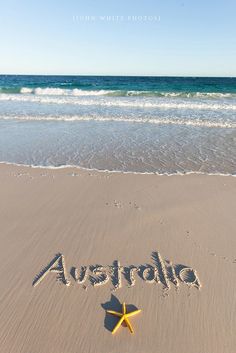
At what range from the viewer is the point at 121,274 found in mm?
4172

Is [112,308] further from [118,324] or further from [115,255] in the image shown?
[115,255]

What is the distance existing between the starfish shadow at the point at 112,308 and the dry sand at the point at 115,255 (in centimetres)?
1

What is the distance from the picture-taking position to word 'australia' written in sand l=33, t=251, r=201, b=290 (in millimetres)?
4020

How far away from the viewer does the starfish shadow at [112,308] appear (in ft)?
11.2

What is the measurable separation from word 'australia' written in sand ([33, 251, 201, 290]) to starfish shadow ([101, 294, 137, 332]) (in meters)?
0.21

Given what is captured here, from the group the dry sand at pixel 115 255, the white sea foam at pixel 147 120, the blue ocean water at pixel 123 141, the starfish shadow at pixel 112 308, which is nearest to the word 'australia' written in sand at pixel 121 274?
the dry sand at pixel 115 255

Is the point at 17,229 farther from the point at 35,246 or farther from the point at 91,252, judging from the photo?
the point at 91,252

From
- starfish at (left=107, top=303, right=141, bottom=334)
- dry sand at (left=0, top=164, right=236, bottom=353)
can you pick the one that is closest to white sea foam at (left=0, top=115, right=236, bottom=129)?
dry sand at (left=0, top=164, right=236, bottom=353)

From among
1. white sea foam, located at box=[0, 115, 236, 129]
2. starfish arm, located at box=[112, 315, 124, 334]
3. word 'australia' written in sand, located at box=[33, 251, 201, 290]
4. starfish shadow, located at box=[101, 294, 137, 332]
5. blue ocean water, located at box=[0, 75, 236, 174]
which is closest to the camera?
starfish arm, located at box=[112, 315, 124, 334]

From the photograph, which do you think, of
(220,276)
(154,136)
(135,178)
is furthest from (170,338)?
(154,136)

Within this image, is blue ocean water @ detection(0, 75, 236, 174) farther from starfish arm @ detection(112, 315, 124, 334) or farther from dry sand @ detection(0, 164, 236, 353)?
starfish arm @ detection(112, 315, 124, 334)

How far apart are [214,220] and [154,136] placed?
6.05 metres

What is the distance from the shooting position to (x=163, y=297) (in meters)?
3.78

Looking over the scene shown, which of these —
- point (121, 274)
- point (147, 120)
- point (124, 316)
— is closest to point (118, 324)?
point (124, 316)
